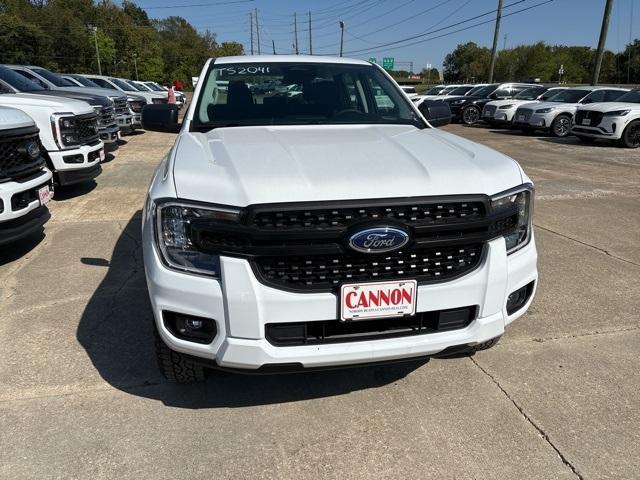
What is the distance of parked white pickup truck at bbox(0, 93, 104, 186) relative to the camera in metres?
7.03

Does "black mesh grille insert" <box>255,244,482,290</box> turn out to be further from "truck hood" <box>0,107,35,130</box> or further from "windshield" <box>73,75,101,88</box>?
"windshield" <box>73,75,101,88</box>

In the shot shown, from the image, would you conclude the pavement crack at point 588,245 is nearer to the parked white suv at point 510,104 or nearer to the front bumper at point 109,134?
the front bumper at point 109,134

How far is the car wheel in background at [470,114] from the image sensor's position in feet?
69.5

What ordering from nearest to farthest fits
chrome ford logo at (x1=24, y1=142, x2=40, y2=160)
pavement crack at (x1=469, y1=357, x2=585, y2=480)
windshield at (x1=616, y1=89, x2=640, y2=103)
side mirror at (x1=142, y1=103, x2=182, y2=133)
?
pavement crack at (x1=469, y1=357, x2=585, y2=480)
side mirror at (x1=142, y1=103, x2=182, y2=133)
chrome ford logo at (x1=24, y1=142, x2=40, y2=160)
windshield at (x1=616, y1=89, x2=640, y2=103)

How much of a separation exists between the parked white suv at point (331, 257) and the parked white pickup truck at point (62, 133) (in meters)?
5.44

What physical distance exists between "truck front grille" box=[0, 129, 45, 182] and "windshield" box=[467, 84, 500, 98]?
810 inches

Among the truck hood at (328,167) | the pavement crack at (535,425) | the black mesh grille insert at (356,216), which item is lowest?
the pavement crack at (535,425)

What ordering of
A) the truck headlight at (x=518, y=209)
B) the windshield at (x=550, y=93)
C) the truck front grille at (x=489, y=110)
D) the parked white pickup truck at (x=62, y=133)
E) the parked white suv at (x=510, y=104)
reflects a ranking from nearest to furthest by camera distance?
1. the truck headlight at (x=518, y=209)
2. the parked white pickup truck at (x=62, y=133)
3. the windshield at (x=550, y=93)
4. the parked white suv at (x=510, y=104)
5. the truck front grille at (x=489, y=110)

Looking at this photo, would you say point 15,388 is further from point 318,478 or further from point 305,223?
point 305,223

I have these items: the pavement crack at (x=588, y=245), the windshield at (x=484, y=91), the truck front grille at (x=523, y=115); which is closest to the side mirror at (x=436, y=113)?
the pavement crack at (x=588, y=245)

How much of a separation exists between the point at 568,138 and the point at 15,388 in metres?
17.3

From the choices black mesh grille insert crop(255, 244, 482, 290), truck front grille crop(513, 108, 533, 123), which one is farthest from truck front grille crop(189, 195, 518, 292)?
truck front grille crop(513, 108, 533, 123)

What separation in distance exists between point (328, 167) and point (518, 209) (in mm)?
970

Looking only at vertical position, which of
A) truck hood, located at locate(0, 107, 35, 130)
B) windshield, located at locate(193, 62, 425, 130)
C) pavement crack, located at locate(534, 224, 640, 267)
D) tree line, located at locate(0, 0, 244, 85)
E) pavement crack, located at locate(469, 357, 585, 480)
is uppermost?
tree line, located at locate(0, 0, 244, 85)
